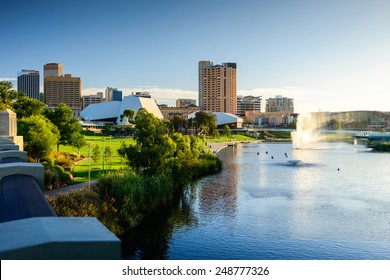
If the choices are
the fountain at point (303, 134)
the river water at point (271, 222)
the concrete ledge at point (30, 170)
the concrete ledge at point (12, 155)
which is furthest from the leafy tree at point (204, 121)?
the concrete ledge at point (30, 170)

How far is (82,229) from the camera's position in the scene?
429 cm

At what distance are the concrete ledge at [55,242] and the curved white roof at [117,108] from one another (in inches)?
5614

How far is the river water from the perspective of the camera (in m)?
18.6

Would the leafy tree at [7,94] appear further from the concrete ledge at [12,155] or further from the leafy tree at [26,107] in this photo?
the concrete ledge at [12,155]

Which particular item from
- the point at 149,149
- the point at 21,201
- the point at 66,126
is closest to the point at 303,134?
the point at 66,126

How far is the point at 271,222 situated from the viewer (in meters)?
23.4

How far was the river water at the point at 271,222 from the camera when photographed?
18.6 meters

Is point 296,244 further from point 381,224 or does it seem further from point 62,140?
point 62,140

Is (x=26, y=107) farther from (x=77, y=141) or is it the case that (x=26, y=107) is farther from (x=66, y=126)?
(x=77, y=141)

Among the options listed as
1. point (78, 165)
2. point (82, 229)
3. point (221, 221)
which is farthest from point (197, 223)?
point (82, 229)

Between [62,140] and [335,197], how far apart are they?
2503 cm

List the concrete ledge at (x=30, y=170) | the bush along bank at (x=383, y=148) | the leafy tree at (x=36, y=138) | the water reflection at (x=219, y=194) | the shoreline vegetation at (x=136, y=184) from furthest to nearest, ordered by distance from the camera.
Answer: the bush along bank at (x=383, y=148), the leafy tree at (x=36, y=138), the water reflection at (x=219, y=194), the shoreline vegetation at (x=136, y=184), the concrete ledge at (x=30, y=170)

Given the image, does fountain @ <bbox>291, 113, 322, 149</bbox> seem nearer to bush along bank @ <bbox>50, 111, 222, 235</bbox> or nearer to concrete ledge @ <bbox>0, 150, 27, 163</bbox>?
bush along bank @ <bbox>50, 111, 222, 235</bbox>

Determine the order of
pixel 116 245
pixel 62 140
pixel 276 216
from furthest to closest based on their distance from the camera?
pixel 62 140 → pixel 276 216 → pixel 116 245
